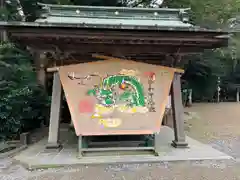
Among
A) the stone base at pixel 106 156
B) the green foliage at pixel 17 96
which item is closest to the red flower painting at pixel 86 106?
the stone base at pixel 106 156

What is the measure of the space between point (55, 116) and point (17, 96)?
2141 millimetres

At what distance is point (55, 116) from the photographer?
4945 mm

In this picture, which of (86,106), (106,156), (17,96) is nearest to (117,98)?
(86,106)

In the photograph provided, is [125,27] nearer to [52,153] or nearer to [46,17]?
[46,17]

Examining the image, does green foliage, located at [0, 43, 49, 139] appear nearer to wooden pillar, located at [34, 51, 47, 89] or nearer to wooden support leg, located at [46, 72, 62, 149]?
wooden pillar, located at [34, 51, 47, 89]

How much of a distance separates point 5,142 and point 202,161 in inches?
190

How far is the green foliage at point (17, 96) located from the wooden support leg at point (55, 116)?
1.98 m

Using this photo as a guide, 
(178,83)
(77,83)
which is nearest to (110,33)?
(77,83)

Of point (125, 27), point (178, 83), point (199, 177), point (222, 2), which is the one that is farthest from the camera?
point (222, 2)

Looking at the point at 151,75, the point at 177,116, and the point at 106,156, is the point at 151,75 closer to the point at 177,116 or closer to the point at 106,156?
the point at 177,116

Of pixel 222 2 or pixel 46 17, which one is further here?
pixel 222 2

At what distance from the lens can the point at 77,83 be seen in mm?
4727

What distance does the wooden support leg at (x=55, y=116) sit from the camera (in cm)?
490

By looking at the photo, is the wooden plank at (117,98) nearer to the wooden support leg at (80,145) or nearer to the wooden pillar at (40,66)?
the wooden support leg at (80,145)
